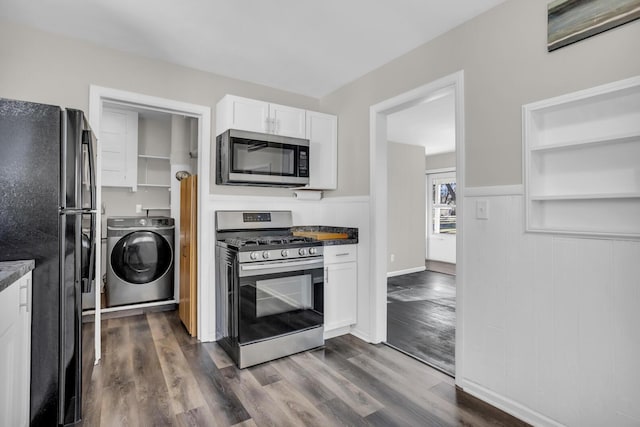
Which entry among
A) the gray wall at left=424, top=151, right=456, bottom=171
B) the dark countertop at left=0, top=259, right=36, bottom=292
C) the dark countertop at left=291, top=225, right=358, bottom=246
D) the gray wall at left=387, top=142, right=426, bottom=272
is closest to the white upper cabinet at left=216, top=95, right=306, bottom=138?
the dark countertop at left=291, top=225, right=358, bottom=246

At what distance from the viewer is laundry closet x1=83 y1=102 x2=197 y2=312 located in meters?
3.56

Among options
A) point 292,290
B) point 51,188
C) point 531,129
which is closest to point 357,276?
point 292,290

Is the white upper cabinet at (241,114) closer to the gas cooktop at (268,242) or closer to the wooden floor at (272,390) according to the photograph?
the gas cooktop at (268,242)

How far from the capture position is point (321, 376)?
2.28 m

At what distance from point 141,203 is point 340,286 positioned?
123 inches

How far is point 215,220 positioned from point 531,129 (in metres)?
2.53

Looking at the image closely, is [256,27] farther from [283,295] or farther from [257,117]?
[283,295]

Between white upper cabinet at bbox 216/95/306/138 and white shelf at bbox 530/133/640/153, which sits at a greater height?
white upper cabinet at bbox 216/95/306/138

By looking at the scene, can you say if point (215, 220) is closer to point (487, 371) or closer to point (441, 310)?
point (487, 371)

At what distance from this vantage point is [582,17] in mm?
1610

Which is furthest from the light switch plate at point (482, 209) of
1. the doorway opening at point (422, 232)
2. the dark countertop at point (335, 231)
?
the dark countertop at point (335, 231)

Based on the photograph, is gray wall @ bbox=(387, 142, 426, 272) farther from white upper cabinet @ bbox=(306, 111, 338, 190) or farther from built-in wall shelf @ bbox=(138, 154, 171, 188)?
built-in wall shelf @ bbox=(138, 154, 171, 188)

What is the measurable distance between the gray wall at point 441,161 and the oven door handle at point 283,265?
5368 mm

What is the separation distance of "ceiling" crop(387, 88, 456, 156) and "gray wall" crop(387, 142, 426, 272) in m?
0.28
